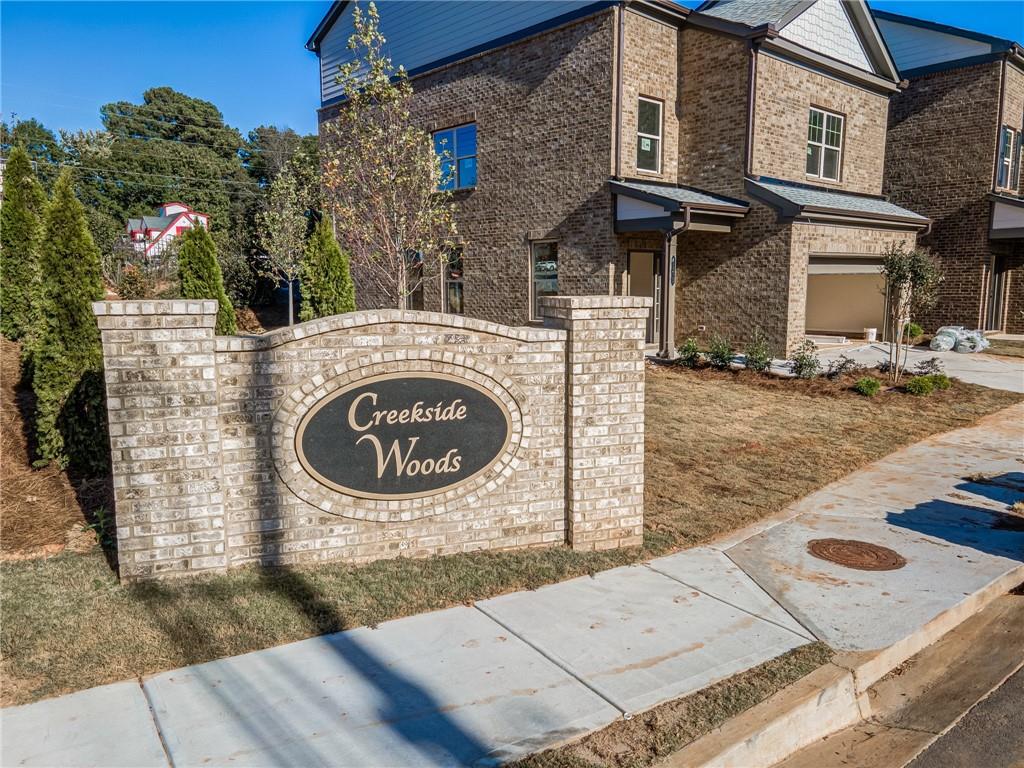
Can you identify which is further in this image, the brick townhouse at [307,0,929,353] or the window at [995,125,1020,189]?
the window at [995,125,1020,189]

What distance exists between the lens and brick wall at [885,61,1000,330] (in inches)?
814

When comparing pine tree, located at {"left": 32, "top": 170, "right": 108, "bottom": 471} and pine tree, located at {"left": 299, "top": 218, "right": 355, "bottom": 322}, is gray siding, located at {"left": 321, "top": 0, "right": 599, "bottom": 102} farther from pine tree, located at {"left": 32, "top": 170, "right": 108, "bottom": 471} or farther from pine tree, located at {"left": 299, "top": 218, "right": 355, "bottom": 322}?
pine tree, located at {"left": 32, "top": 170, "right": 108, "bottom": 471}

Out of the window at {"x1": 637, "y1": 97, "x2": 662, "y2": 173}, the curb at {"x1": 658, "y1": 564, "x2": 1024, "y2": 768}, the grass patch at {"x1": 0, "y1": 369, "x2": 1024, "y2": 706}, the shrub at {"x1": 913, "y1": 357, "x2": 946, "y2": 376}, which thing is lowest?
the curb at {"x1": 658, "y1": 564, "x2": 1024, "y2": 768}

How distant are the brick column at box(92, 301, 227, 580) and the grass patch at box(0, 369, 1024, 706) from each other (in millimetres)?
260

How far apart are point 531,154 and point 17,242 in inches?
421

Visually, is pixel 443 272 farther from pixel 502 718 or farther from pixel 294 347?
pixel 502 718

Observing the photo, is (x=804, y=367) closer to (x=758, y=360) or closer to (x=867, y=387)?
(x=758, y=360)

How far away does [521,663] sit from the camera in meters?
4.36

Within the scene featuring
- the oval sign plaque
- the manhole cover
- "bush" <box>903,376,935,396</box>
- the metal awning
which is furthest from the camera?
the metal awning

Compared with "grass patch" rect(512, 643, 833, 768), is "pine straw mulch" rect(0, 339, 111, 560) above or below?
above

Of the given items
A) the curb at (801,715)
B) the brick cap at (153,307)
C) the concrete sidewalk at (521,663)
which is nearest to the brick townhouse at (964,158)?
the concrete sidewalk at (521,663)

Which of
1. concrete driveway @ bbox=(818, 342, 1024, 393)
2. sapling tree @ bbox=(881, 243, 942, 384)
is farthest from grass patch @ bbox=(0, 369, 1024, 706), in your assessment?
concrete driveway @ bbox=(818, 342, 1024, 393)

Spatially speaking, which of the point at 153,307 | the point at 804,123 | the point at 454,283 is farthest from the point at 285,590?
the point at 804,123

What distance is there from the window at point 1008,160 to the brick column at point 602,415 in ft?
66.5
